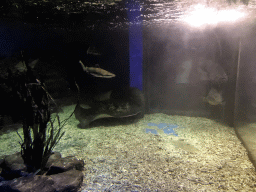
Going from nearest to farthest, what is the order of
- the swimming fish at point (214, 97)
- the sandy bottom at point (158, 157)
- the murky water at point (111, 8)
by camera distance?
the sandy bottom at point (158, 157), the murky water at point (111, 8), the swimming fish at point (214, 97)

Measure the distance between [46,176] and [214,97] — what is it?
24.4 ft

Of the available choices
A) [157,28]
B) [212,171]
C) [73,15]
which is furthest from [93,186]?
[157,28]

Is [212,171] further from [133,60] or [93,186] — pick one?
[133,60]

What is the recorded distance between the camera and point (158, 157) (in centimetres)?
448

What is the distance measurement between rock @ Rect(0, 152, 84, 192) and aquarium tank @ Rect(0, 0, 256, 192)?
0.07 ft

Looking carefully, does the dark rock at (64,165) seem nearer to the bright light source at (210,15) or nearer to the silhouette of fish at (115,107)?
the silhouette of fish at (115,107)

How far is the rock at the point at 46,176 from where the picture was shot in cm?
290

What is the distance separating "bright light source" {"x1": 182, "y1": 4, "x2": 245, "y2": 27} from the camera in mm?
7241

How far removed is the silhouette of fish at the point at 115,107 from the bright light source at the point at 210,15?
525 centimetres

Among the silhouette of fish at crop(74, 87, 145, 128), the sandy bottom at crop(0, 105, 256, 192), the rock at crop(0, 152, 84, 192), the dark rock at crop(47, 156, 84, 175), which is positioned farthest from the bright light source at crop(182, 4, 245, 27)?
the rock at crop(0, 152, 84, 192)

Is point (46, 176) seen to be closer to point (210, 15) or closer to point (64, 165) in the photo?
point (64, 165)

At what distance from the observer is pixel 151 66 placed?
9.56 meters

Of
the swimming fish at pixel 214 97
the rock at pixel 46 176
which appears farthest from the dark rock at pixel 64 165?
the swimming fish at pixel 214 97

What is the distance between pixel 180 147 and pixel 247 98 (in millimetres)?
3518
